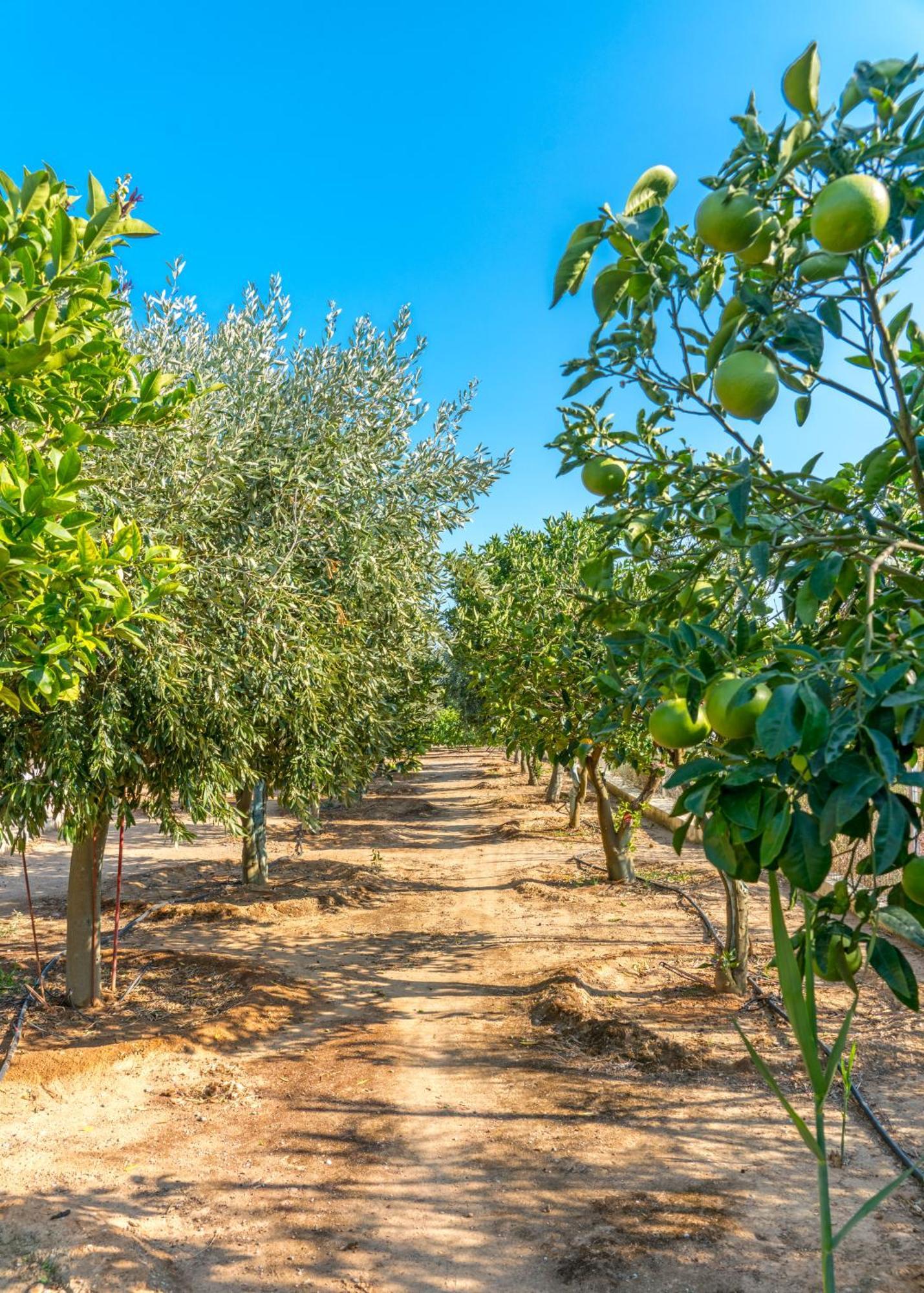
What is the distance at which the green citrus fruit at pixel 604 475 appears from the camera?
2.87 m

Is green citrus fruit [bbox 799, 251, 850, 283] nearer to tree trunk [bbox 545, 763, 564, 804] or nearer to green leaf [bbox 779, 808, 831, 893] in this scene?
green leaf [bbox 779, 808, 831, 893]

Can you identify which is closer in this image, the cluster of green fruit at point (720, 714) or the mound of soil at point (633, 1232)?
the cluster of green fruit at point (720, 714)

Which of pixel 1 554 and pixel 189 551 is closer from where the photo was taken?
pixel 1 554

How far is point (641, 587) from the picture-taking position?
38.2 ft

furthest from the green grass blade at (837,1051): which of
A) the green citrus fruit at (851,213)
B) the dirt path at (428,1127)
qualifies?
the dirt path at (428,1127)

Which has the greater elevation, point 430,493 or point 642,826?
point 430,493

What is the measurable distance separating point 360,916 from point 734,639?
11.4 metres

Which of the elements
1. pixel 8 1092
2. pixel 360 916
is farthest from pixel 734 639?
pixel 360 916

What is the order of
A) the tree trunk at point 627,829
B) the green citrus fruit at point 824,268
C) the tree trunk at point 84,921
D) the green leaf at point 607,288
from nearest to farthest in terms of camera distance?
the green citrus fruit at point 824,268
the green leaf at point 607,288
the tree trunk at point 84,921
the tree trunk at point 627,829

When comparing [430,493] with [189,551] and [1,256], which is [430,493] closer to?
[189,551]

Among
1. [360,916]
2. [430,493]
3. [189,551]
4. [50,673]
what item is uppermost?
[430,493]

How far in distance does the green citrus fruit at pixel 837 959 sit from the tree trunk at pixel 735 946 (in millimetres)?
5919

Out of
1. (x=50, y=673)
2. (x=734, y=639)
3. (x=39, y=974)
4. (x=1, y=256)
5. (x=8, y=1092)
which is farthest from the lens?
(x=39, y=974)

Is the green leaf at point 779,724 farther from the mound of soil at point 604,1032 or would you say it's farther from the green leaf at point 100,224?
the mound of soil at point 604,1032
